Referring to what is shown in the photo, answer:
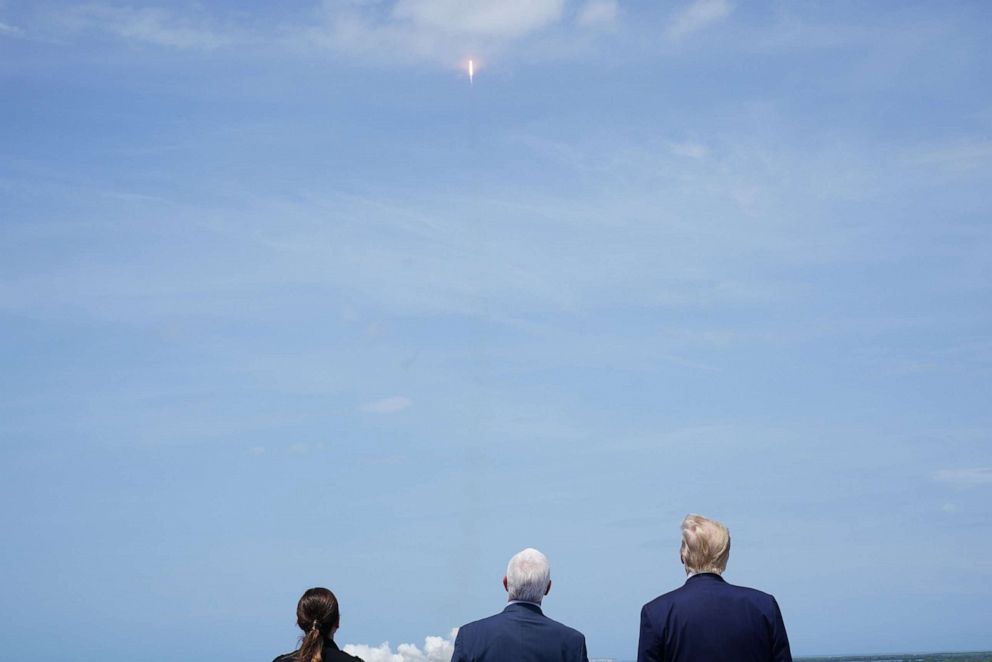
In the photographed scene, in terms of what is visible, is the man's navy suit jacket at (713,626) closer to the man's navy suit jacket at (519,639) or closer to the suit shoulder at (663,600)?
the suit shoulder at (663,600)

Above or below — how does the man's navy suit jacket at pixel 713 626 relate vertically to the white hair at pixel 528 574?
below

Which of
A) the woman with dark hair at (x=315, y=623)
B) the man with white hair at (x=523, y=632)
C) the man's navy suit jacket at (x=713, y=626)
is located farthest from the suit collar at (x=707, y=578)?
the woman with dark hair at (x=315, y=623)

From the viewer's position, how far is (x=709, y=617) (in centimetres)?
974

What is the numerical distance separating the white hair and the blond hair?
59.4 inches

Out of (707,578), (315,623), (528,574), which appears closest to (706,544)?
(707,578)

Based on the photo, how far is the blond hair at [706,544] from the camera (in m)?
9.89

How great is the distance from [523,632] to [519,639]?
0.24 ft

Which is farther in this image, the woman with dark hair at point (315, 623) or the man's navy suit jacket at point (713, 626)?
the woman with dark hair at point (315, 623)

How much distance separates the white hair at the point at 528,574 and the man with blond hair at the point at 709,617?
1.23 meters

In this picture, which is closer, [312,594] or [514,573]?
[312,594]

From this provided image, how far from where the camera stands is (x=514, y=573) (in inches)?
428

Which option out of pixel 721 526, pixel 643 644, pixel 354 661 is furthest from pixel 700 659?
pixel 354 661

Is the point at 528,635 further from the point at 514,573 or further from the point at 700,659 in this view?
the point at 700,659

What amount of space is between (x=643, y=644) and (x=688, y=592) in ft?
1.94
